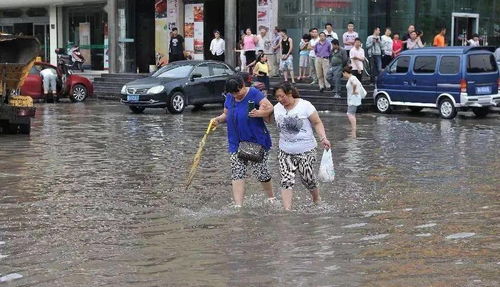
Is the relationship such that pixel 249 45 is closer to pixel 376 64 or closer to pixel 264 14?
pixel 264 14

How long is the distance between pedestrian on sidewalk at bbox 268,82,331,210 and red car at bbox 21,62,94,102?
1996 cm

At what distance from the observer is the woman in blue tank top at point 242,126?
957cm

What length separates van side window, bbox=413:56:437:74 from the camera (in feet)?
76.4

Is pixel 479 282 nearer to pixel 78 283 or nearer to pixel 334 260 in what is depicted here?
pixel 334 260

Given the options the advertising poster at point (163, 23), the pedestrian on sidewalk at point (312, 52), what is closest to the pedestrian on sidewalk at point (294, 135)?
the pedestrian on sidewalk at point (312, 52)

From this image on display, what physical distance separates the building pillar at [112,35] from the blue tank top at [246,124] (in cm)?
2648

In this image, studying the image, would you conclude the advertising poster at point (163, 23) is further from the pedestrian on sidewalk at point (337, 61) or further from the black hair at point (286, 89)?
the black hair at point (286, 89)

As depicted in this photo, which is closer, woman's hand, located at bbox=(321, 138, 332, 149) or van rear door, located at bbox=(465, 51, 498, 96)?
woman's hand, located at bbox=(321, 138, 332, 149)

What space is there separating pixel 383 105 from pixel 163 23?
46.3 ft

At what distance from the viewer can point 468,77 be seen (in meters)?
22.6

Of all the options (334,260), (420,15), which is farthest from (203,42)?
(334,260)

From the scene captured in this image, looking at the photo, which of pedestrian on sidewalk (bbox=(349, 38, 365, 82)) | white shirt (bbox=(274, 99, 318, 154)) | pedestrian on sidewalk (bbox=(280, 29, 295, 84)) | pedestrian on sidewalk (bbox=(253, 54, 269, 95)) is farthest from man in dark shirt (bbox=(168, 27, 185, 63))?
white shirt (bbox=(274, 99, 318, 154))

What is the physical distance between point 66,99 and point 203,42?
6204 mm

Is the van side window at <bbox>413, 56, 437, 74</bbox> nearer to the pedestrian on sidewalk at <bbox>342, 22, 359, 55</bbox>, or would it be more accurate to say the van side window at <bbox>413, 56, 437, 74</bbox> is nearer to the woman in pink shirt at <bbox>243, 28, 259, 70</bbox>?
the pedestrian on sidewalk at <bbox>342, 22, 359, 55</bbox>
